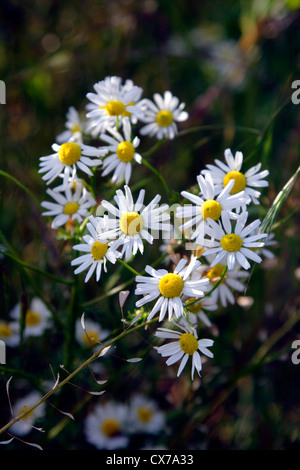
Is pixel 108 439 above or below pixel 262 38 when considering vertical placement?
below

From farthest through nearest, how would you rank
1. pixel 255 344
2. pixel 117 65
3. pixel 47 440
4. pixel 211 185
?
1. pixel 117 65
2. pixel 255 344
3. pixel 47 440
4. pixel 211 185

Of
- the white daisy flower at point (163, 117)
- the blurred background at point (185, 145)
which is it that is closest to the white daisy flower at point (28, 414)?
the blurred background at point (185, 145)

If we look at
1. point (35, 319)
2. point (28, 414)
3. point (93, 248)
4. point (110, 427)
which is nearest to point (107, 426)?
point (110, 427)

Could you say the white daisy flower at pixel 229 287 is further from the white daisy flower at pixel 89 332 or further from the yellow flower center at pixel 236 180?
the white daisy flower at pixel 89 332

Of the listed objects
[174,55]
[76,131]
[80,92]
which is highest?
[174,55]

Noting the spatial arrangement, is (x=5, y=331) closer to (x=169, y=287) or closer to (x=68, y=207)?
(x=68, y=207)

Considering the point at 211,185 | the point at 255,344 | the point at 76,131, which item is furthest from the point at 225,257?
the point at 255,344

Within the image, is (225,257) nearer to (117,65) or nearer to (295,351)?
(295,351)
